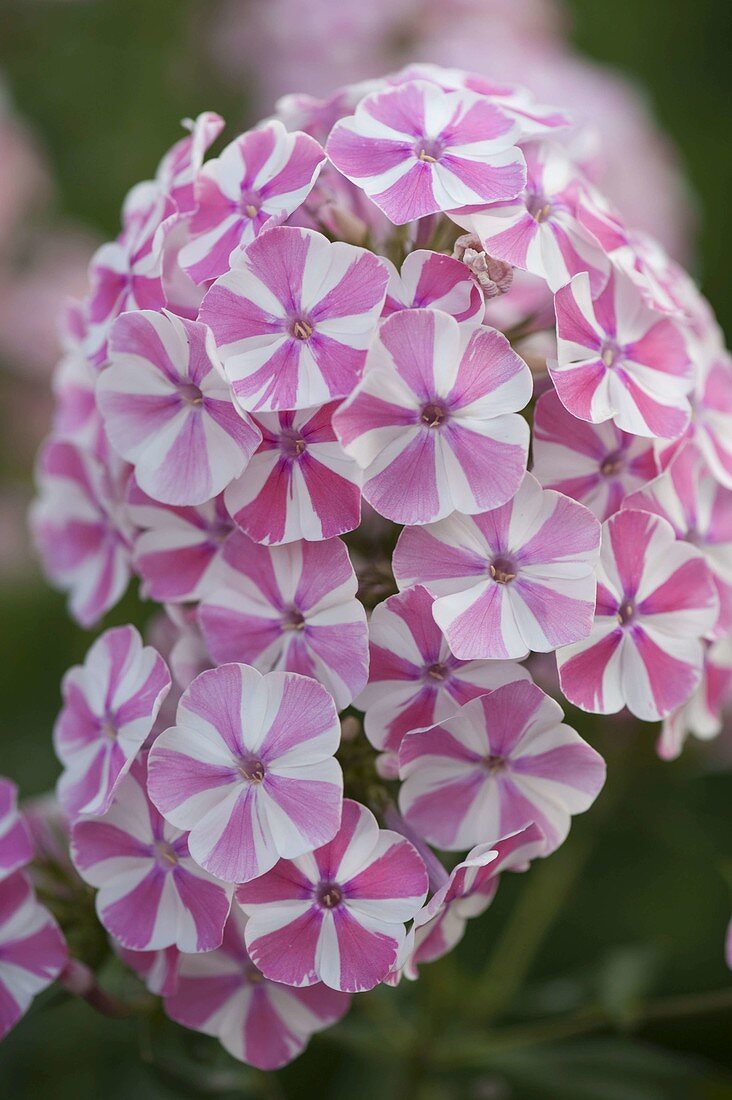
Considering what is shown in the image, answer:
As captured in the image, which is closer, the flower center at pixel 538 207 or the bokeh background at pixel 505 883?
the flower center at pixel 538 207

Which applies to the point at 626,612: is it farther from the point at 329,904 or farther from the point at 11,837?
the point at 11,837

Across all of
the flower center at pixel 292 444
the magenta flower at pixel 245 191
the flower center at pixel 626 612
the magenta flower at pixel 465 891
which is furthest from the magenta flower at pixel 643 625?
the magenta flower at pixel 245 191

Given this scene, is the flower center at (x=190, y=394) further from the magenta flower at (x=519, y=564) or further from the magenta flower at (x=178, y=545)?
the magenta flower at (x=519, y=564)

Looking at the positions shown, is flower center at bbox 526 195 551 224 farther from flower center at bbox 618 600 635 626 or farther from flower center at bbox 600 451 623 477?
flower center at bbox 618 600 635 626

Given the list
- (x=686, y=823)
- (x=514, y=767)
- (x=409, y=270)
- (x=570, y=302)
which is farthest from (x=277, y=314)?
(x=686, y=823)

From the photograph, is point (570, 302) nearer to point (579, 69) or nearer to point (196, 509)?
point (196, 509)

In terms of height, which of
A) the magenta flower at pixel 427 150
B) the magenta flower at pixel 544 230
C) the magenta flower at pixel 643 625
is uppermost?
the magenta flower at pixel 427 150

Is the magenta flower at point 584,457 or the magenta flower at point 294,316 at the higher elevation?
the magenta flower at point 294,316
